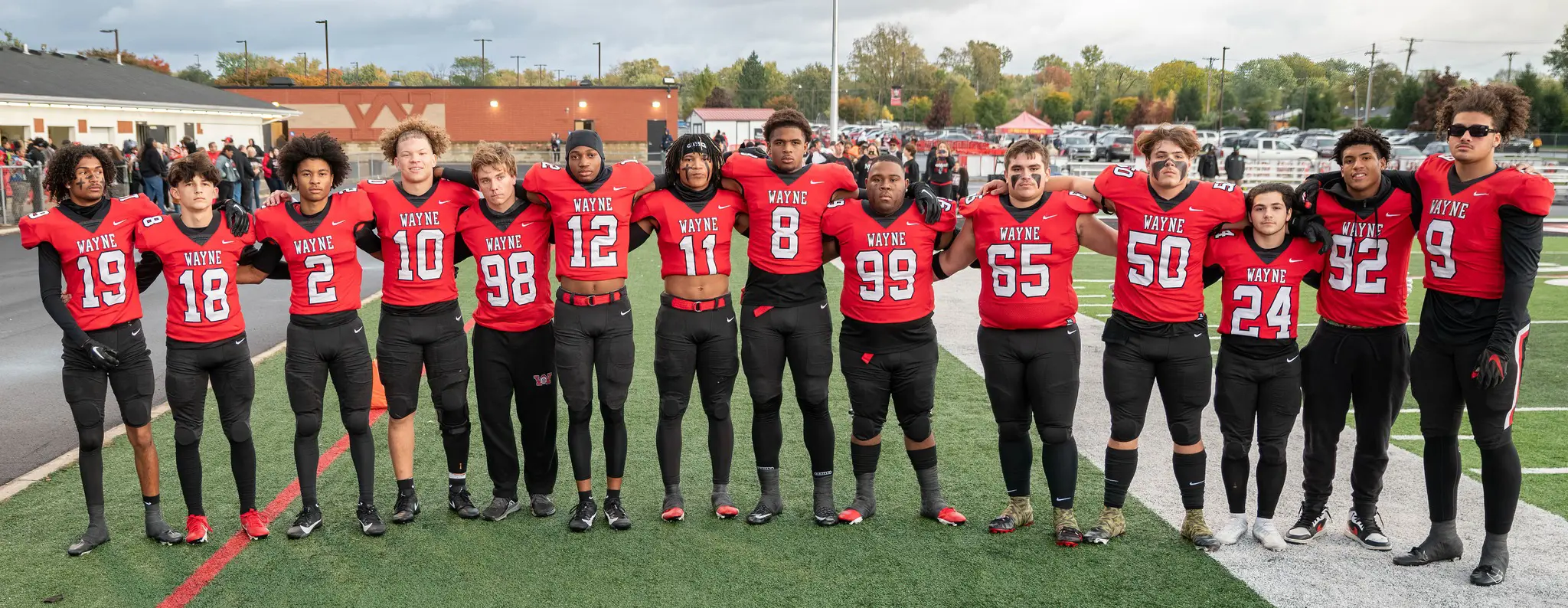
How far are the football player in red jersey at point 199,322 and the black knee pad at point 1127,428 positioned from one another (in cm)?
398

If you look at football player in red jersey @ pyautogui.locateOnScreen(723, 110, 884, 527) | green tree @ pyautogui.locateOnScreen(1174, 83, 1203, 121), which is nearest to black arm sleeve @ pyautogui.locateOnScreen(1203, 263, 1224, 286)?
football player in red jersey @ pyautogui.locateOnScreen(723, 110, 884, 527)

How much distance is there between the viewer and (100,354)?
186 inches

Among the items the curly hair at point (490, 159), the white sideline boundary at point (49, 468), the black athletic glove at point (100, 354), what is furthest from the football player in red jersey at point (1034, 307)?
the black athletic glove at point (100, 354)

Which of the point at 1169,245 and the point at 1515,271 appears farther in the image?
the point at 1169,245

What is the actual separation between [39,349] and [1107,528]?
9.23 m

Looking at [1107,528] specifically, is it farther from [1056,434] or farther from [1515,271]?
[1515,271]

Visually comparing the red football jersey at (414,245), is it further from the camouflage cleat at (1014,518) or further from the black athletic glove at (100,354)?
the camouflage cleat at (1014,518)

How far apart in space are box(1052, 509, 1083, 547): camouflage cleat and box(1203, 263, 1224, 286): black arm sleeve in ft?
4.06

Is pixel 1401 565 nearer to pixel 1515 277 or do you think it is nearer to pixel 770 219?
pixel 1515 277

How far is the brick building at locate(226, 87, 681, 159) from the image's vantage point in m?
46.5

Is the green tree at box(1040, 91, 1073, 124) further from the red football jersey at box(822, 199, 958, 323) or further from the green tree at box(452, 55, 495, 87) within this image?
the red football jersey at box(822, 199, 958, 323)

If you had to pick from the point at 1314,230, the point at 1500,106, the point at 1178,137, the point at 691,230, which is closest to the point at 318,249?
the point at 691,230

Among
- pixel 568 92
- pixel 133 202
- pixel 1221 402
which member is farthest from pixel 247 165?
pixel 568 92

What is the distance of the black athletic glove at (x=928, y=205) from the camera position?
507 cm
